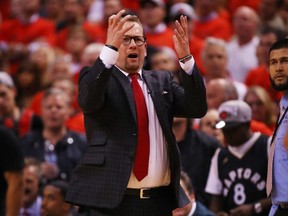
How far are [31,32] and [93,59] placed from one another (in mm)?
2591

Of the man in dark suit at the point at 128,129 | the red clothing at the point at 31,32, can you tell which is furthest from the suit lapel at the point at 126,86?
the red clothing at the point at 31,32

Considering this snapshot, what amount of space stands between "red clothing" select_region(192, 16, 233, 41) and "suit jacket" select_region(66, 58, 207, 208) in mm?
6299

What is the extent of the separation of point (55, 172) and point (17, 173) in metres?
2.04

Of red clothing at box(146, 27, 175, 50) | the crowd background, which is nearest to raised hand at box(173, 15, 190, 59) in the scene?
the crowd background

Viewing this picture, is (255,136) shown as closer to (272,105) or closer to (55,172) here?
(272,105)

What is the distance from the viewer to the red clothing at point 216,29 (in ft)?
40.1

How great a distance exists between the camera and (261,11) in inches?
472

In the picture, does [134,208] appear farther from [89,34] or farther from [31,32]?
[31,32]

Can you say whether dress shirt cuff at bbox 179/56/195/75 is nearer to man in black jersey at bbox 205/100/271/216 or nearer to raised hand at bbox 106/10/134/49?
raised hand at bbox 106/10/134/49

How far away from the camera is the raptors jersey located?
24.6 feet

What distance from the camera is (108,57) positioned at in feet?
18.6

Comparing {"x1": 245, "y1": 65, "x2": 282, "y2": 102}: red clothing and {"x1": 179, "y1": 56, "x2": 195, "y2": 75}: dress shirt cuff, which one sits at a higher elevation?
{"x1": 245, "y1": 65, "x2": 282, "y2": 102}: red clothing

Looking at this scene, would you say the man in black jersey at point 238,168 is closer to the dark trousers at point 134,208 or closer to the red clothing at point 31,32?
the dark trousers at point 134,208

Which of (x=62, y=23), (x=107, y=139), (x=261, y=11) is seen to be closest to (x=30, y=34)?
(x=62, y=23)
